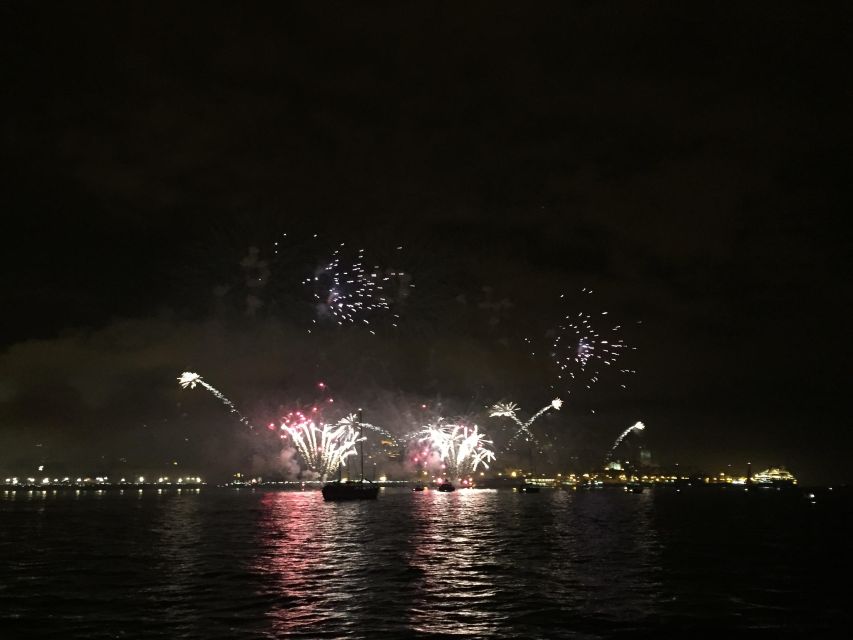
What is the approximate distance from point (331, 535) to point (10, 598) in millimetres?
39020

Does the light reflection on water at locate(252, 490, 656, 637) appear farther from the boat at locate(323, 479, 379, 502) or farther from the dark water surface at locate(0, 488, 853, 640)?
the boat at locate(323, 479, 379, 502)

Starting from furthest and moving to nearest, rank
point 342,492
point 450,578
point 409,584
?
point 342,492 < point 450,578 < point 409,584

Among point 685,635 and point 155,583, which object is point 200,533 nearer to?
point 155,583

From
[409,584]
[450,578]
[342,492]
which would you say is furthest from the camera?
[342,492]

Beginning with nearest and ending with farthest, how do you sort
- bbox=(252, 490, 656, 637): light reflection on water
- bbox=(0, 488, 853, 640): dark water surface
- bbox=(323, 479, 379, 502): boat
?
bbox=(0, 488, 853, 640): dark water surface, bbox=(252, 490, 656, 637): light reflection on water, bbox=(323, 479, 379, 502): boat

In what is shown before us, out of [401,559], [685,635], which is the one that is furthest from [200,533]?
[685,635]

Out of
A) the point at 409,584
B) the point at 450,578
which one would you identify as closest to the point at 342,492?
the point at 450,578

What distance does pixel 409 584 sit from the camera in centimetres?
4112

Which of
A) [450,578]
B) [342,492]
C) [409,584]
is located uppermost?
[342,492]

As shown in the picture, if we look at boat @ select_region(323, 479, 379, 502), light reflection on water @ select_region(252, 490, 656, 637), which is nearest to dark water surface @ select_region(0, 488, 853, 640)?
light reflection on water @ select_region(252, 490, 656, 637)

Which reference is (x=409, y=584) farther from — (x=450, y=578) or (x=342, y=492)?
(x=342, y=492)

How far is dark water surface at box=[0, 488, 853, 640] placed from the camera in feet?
101

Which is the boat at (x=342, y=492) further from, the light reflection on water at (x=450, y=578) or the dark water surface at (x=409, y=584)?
the dark water surface at (x=409, y=584)

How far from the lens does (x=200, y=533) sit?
255 ft
